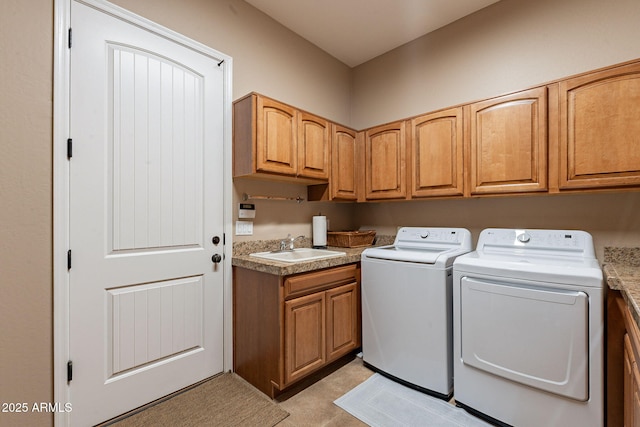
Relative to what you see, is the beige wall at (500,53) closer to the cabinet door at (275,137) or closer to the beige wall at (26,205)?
the cabinet door at (275,137)

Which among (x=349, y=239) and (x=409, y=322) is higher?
(x=349, y=239)

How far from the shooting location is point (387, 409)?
180 cm

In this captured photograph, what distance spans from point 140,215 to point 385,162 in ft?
6.59

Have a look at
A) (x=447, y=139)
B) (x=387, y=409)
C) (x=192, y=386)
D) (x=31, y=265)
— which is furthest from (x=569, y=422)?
(x=31, y=265)

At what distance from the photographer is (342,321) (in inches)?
88.4

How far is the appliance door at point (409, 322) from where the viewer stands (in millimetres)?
1873

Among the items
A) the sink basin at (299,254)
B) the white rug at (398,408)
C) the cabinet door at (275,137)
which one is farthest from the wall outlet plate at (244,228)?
the white rug at (398,408)

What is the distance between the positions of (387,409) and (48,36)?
2.78 meters

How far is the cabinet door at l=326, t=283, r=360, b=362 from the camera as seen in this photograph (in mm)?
2141

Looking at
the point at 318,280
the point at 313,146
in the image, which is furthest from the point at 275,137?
the point at 318,280

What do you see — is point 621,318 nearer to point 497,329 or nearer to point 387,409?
point 497,329

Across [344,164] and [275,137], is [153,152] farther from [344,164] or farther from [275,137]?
[344,164]

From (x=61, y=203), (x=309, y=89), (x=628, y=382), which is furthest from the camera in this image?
(x=309, y=89)

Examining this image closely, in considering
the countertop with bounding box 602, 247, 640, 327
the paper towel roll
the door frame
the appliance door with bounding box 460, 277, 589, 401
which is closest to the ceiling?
the door frame
